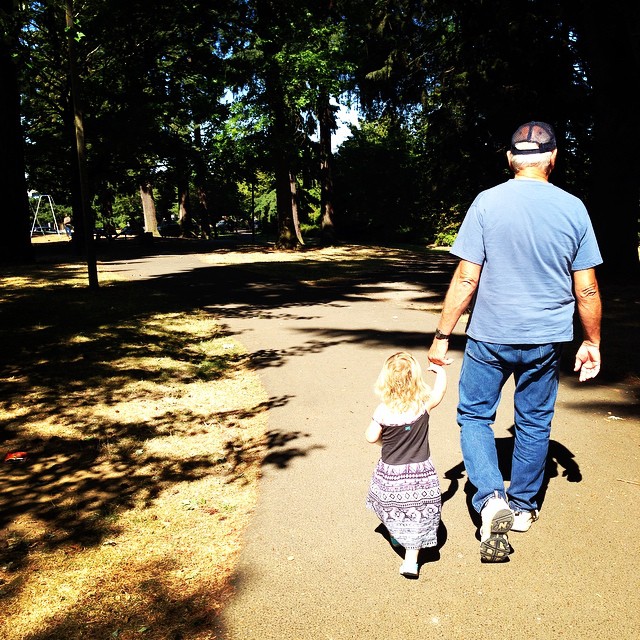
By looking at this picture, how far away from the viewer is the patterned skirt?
3057 mm

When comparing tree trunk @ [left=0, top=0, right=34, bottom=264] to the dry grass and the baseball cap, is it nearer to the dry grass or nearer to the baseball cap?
the dry grass

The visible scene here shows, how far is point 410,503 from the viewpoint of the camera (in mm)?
3104

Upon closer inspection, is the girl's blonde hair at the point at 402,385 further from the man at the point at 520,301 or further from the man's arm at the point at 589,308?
the man's arm at the point at 589,308

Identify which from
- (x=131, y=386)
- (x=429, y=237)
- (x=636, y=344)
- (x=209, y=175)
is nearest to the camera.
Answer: (x=131, y=386)

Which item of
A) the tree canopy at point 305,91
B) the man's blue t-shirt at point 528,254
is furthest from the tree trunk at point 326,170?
the man's blue t-shirt at point 528,254

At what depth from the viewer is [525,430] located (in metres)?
3.27

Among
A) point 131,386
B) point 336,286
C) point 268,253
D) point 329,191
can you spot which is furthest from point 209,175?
point 131,386

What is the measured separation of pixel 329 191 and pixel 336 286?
19.2m

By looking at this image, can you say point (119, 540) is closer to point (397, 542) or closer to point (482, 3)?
point (397, 542)

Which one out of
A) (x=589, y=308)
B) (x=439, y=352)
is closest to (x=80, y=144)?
(x=439, y=352)

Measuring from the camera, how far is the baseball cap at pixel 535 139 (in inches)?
121

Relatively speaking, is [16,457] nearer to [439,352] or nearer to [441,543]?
[441,543]


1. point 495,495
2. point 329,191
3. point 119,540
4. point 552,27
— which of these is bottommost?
point 119,540

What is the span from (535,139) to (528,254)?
619 mm
